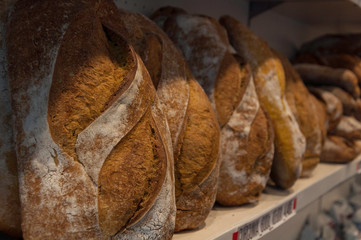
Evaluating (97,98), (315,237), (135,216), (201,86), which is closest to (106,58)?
(97,98)

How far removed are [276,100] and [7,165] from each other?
3.01 feet

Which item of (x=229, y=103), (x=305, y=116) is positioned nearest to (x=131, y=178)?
(x=229, y=103)

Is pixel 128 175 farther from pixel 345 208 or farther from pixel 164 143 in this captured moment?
pixel 345 208

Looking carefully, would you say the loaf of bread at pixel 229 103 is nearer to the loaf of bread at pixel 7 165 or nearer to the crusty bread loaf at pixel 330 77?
the loaf of bread at pixel 7 165

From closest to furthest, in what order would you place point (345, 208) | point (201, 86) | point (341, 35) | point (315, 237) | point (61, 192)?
1. point (61, 192)
2. point (201, 86)
3. point (315, 237)
4. point (345, 208)
5. point (341, 35)

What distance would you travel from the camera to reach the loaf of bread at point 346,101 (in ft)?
6.73

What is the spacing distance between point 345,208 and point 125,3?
158 cm

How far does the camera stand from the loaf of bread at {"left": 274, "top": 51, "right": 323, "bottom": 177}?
5.01 ft

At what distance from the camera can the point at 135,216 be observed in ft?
2.53

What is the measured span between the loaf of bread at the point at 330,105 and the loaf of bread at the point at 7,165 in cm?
152

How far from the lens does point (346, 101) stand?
6.74 ft

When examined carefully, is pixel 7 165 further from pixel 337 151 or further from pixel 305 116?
pixel 337 151

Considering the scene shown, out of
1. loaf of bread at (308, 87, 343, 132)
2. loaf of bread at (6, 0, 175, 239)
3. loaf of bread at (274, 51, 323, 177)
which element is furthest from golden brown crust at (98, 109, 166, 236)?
loaf of bread at (308, 87, 343, 132)

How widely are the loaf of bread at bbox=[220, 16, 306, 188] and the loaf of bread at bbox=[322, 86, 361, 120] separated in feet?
2.46
